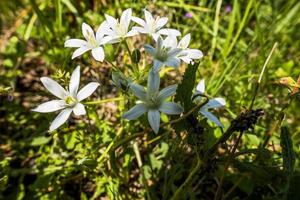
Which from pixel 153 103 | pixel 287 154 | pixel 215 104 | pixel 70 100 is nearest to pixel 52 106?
pixel 70 100

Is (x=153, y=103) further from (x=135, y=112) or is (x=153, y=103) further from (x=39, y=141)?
(x=39, y=141)

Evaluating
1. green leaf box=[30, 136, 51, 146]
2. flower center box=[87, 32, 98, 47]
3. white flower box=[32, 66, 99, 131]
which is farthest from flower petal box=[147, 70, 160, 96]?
green leaf box=[30, 136, 51, 146]

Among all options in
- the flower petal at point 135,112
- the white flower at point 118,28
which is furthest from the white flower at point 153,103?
the white flower at point 118,28

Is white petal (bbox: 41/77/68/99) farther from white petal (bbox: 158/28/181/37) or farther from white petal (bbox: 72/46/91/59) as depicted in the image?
white petal (bbox: 158/28/181/37)

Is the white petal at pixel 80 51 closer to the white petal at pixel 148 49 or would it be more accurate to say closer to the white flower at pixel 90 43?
the white flower at pixel 90 43

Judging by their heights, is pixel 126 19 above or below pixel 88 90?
above

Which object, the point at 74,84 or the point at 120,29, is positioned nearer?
the point at 74,84
